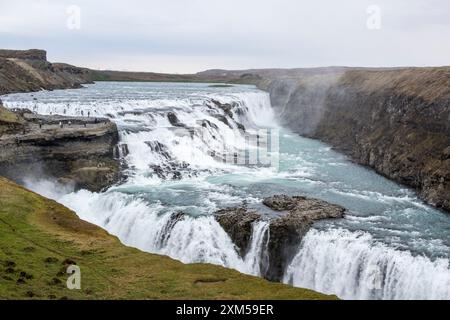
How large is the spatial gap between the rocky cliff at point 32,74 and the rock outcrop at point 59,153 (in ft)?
188

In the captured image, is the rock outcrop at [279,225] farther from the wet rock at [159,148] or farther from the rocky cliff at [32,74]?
the rocky cliff at [32,74]

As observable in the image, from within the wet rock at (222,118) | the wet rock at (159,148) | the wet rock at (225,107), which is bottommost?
the wet rock at (159,148)

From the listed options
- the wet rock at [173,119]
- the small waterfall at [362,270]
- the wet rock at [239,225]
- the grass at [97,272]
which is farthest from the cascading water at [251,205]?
the grass at [97,272]

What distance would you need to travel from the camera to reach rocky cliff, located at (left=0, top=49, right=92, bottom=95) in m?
106

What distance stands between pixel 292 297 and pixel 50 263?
405 inches

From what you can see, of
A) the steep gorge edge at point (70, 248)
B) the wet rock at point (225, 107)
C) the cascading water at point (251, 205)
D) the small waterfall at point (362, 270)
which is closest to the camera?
the steep gorge edge at point (70, 248)

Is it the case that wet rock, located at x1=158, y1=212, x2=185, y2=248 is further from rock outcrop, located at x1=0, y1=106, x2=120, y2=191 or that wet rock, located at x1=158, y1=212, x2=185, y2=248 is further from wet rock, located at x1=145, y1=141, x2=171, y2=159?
wet rock, located at x1=145, y1=141, x2=171, y2=159

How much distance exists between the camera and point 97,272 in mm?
21906

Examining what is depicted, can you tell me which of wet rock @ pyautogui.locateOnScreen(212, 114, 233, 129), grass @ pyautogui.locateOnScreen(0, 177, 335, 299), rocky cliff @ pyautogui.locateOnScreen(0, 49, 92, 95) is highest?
rocky cliff @ pyautogui.locateOnScreen(0, 49, 92, 95)

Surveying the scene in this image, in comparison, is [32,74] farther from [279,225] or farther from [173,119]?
[279,225]

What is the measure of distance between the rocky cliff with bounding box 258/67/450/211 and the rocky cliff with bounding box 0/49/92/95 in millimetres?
57067

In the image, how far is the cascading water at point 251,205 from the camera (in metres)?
27.8

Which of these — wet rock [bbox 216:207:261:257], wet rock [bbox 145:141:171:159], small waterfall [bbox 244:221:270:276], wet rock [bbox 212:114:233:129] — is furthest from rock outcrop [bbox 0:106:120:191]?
wet rock [bbox 212:114:233:129]

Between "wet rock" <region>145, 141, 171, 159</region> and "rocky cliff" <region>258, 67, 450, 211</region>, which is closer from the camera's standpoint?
"rocky cliff" <region>258, 67, 450, 211</region>
